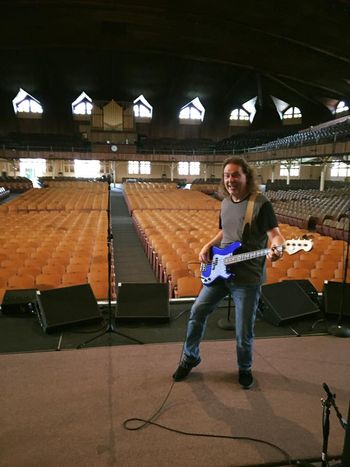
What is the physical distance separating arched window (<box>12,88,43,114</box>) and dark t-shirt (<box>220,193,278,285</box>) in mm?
34263

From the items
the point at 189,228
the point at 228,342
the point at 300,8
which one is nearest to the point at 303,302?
the point at 228,342

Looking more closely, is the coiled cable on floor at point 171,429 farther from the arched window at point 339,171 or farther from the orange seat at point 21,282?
the arched window at point 339,171

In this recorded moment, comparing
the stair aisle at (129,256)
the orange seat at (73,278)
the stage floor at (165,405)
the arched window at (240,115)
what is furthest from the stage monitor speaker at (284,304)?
the arched window at (240,115)

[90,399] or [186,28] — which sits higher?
[186,28]

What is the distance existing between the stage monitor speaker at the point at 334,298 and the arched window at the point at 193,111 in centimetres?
3254

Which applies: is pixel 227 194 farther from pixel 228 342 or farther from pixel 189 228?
pixel 189 228

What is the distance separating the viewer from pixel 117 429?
2105mm

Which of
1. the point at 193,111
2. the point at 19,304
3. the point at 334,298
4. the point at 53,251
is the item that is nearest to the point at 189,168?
the point at 193,111

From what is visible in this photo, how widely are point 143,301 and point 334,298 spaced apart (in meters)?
2.09

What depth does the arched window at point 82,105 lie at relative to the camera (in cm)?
3244

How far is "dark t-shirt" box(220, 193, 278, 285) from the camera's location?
8.02ft

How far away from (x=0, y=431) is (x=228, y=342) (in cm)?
195

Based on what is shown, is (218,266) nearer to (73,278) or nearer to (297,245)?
(297,245)

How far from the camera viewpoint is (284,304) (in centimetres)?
372
